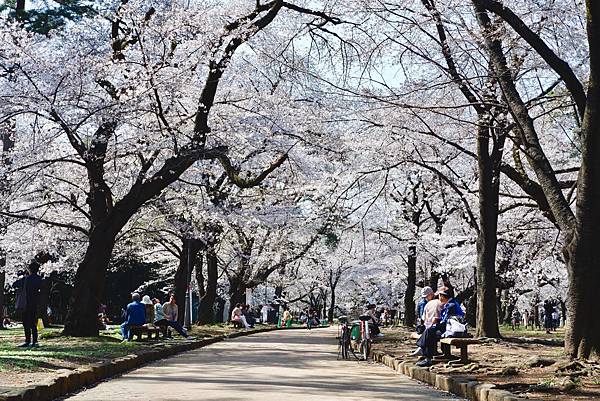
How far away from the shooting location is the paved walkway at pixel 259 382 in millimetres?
8586

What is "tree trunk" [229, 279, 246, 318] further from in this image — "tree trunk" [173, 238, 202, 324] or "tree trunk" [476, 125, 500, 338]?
"tree trunk" [476, 125, 500, 338]

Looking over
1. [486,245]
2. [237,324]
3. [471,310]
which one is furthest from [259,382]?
[471,310]

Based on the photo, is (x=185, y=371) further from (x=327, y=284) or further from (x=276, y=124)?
(x=327, y=284)

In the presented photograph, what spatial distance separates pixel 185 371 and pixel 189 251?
50.1ft

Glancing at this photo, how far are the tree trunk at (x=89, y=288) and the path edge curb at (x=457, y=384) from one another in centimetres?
762

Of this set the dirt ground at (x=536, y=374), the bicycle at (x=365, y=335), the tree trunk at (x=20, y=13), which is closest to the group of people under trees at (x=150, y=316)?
the bicycle at (x=365, y=335)

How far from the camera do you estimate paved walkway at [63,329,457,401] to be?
8586 mm

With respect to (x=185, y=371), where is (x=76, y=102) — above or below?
above

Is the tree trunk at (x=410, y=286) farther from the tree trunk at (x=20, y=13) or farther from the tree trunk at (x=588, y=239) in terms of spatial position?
the tree trunk at (x=588, y=239)

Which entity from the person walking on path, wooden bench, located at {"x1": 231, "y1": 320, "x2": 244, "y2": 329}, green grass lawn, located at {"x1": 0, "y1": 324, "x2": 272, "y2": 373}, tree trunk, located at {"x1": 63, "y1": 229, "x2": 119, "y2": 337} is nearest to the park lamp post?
wooden bench, located at {"x1": 231, "y1": 320, "x2": 244, "y2": 329}

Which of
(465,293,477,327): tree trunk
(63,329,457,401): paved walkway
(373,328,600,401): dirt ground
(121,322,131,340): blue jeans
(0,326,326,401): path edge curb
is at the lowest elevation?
(63,329,457,401): paved walkway

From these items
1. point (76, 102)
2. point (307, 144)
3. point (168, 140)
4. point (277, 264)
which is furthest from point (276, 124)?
point (277, 264)

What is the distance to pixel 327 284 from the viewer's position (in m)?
65.9

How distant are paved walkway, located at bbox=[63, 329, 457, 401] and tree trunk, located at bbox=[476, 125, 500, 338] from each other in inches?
158
